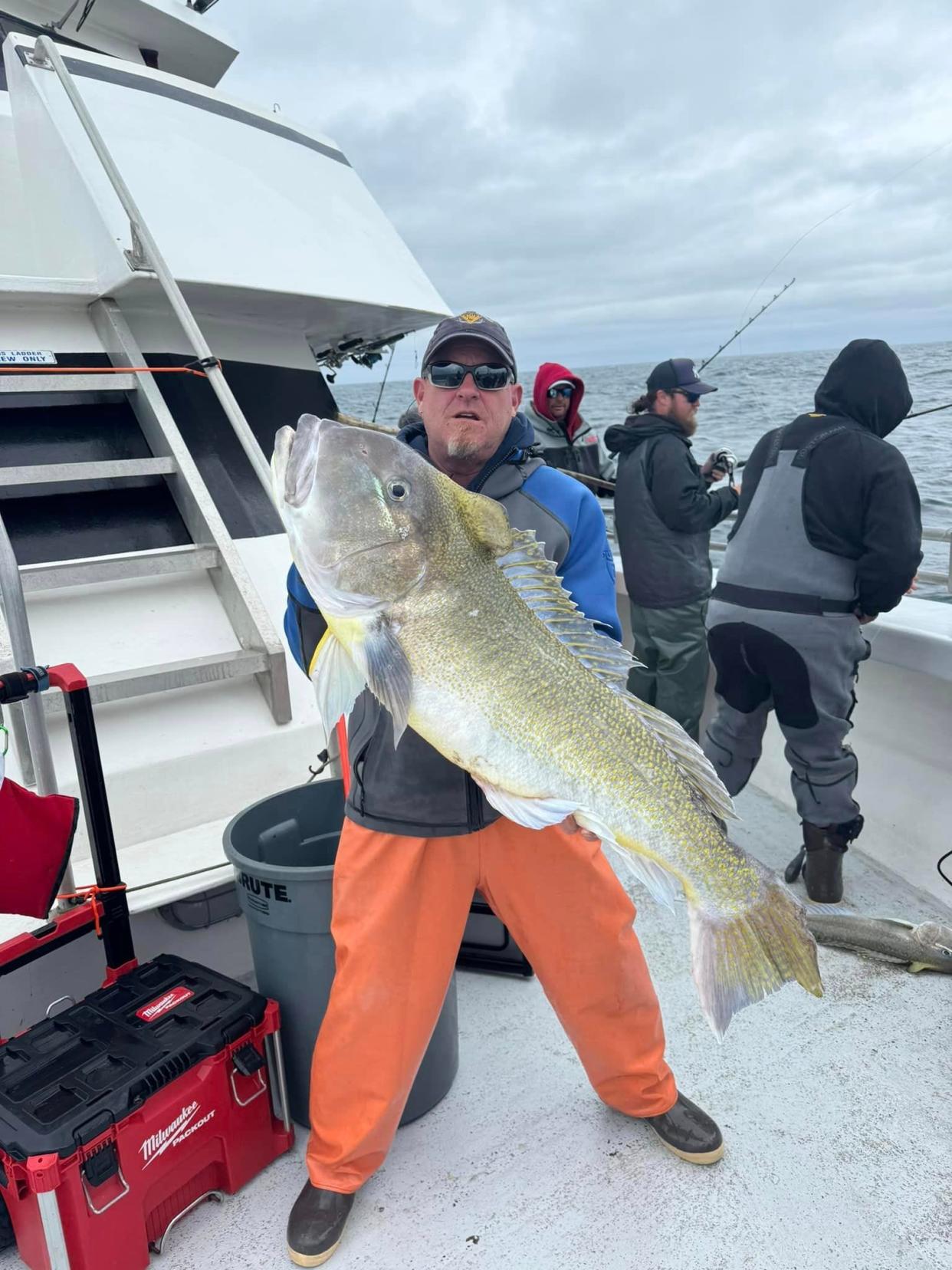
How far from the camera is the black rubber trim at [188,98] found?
13.8 feet

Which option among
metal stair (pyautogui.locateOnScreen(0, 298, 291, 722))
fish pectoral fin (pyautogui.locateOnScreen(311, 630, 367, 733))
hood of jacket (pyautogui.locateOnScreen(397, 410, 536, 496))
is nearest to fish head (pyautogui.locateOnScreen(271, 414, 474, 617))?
fish pectoral fin (pyautogui.locateOnScreen(311, 630, 367, 733))

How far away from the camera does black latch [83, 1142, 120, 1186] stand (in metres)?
1.89

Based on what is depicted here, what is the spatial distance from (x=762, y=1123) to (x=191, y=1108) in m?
1.69

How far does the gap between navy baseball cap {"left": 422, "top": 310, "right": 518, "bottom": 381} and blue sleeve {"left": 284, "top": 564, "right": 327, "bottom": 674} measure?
27.2 inches

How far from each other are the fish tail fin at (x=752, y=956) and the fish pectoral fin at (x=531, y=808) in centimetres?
43

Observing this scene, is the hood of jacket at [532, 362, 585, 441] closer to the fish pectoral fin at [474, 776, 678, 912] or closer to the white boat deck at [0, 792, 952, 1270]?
the white boat deck at [0, 792, 952, 1270]

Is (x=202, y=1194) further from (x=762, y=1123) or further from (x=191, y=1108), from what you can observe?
(x=762, y=1123)

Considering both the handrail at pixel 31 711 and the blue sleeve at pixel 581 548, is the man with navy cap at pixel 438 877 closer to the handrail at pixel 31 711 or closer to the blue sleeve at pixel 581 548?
the blue sleeve at pixel 581 548

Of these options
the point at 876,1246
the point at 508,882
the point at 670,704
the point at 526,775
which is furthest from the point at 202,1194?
the point at 670,704

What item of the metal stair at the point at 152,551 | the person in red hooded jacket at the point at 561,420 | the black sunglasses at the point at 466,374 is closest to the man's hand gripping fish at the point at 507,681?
the black sunglasses at the point at 466,374

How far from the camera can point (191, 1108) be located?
2.14 m

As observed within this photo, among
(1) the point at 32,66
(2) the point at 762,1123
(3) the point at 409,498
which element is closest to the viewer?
(3) the point at 409,498

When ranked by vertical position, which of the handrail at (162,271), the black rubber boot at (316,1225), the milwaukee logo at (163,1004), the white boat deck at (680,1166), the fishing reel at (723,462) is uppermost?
the handrail at (162,271)

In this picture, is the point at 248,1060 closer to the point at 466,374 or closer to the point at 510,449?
the point at 510,449
